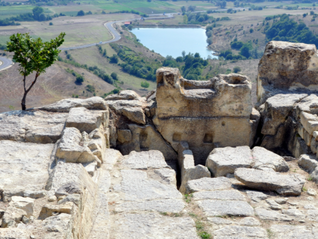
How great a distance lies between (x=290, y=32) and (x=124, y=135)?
6546cm

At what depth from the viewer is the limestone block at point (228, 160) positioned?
7449 mm

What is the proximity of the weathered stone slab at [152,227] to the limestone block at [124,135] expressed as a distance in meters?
3.99

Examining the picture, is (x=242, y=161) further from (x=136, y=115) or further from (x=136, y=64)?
(x=136, y=64)

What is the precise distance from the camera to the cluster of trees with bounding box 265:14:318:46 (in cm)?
6372

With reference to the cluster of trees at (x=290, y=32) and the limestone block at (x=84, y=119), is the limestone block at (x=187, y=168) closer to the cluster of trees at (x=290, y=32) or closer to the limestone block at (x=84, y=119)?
the limestone block at (x=84, y=119)

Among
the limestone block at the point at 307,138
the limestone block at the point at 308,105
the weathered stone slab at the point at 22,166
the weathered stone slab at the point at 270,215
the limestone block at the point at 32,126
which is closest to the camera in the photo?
the weathered stone slab at the point at 270,215

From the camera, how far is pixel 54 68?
163 ft

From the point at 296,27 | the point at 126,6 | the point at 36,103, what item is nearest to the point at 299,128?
the point at 36,103

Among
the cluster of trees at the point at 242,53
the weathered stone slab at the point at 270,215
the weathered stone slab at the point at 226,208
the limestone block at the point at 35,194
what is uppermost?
the limestone block at the point at 35,194

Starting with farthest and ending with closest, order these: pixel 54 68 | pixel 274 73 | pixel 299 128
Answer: pixel 54 68 < pixel 274 73 < pixel 299 128

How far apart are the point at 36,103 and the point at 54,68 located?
1170cm

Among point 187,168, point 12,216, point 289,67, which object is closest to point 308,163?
point 187,168

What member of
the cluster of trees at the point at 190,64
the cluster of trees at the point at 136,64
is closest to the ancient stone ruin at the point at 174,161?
the cluster of trees at the point at 190,64

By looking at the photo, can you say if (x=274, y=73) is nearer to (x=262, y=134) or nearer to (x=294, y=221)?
(x=262, y=134)
